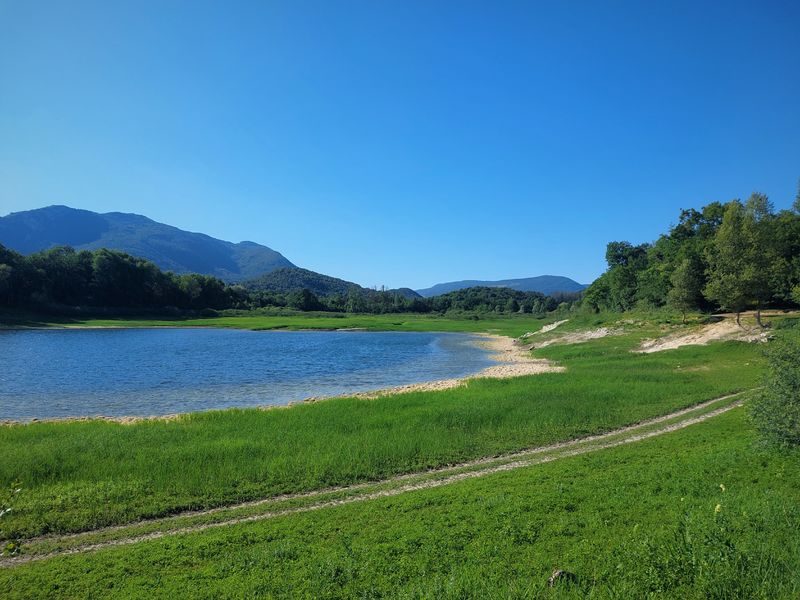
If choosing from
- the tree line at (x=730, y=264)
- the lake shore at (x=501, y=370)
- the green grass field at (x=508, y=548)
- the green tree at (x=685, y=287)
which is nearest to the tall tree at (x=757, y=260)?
the tree line at (x=730, y=264)

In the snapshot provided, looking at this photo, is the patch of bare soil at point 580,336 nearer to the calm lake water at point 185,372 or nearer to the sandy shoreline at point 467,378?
the sandy shoreline at point 467,378

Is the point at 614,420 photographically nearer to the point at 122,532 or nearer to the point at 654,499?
the point at 654,499

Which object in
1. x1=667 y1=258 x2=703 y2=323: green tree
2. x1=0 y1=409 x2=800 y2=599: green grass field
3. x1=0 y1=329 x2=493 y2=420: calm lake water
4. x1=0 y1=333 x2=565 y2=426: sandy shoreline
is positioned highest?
x1=667 y1=258 x2=703 y2=323: green tree

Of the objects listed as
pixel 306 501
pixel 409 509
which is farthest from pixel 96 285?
pixel 409 509

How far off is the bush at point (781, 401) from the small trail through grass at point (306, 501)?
5.13 m

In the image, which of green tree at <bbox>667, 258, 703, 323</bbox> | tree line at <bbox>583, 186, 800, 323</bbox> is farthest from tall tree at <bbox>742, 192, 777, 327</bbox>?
green tree at <bbox>667, 258, 703, 323</bbox>

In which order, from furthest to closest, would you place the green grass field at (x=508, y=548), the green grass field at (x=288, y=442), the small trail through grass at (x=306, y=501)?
the green grass field at (x=288, y=442) → the small trail through grass at (x=306, y=501) → the green grass field at (x=508, y=548)

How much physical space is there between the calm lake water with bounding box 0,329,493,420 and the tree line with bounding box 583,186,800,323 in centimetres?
2632

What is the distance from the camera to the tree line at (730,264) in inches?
1809

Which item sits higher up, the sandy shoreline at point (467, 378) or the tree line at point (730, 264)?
the tree line at point (730, 264)

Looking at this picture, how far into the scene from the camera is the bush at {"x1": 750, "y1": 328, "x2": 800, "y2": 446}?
41.4 ft

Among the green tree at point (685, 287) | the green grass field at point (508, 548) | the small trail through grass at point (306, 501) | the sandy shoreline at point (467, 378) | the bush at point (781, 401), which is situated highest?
the green tree at point (685, 287)

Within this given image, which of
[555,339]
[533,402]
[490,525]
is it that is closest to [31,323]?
[555,339]

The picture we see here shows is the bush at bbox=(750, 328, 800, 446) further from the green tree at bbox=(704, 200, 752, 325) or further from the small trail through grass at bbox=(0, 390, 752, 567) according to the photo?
the green tree at bbox=(704, 200, 752, 325)
